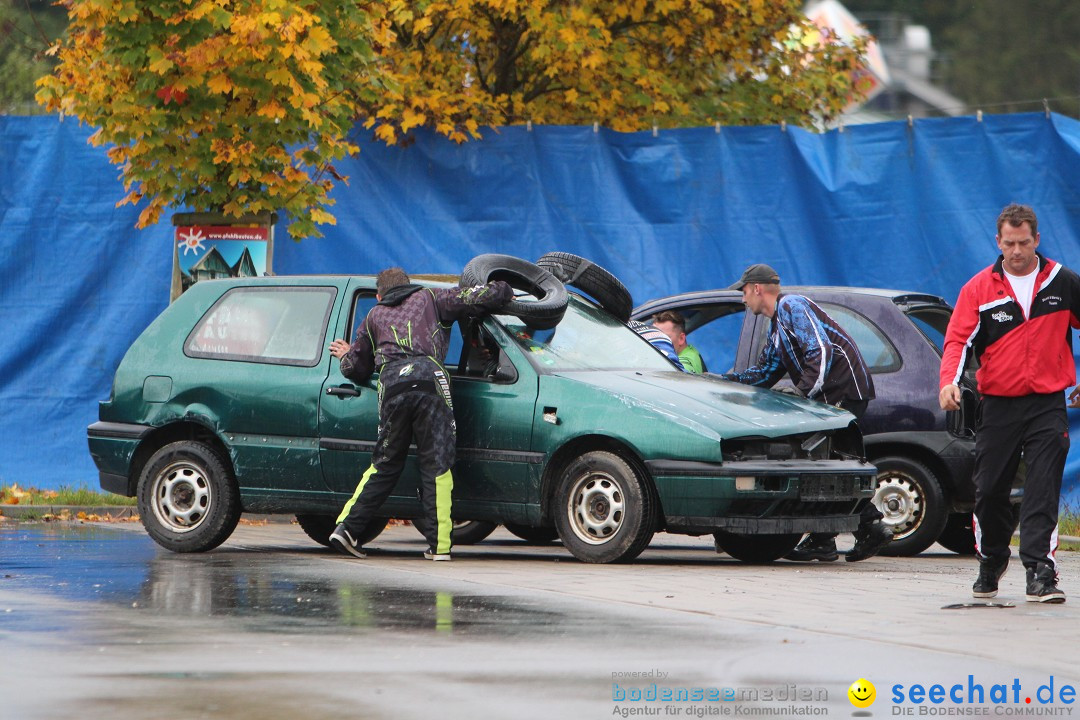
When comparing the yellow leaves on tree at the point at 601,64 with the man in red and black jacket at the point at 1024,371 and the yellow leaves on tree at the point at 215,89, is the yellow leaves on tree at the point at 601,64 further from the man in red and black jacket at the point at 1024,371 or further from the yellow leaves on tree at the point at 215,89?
the man in red and black jacket at the point at 1024,371

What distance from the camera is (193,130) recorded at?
1380 cm

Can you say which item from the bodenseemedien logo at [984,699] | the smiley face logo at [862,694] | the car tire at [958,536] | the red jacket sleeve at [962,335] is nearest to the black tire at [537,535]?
the car tire at [958,536]

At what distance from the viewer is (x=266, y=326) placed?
11.7 metres

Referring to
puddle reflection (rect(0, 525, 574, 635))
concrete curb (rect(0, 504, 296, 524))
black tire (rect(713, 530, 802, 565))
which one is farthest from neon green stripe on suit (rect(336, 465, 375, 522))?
concrete curb (rect(0, 504, 296, 524))

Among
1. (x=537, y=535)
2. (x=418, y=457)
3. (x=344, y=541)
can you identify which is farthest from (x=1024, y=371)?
(x=537, y=535)

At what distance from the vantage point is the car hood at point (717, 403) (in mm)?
10336

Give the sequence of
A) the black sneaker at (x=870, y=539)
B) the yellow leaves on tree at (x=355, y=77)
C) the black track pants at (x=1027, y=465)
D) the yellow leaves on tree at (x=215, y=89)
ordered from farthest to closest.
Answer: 1. the yellow leaves on tree at (x=355, y=77)
2. the yellow leaves on tree at (x=215, y=89)
3. the black sneaker at (x=870, y=539)
4. the black track pants at (x=1027, y=465)

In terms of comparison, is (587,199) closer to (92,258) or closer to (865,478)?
(92,258)

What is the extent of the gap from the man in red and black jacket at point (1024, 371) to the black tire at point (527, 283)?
2919mm

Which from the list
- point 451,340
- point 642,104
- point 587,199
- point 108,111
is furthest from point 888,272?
point 108,111

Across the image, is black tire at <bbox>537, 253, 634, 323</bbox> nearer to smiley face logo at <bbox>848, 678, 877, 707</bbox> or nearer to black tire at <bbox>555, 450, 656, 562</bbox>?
black tire at <bbox>555, 450, 656, 562</bbox>

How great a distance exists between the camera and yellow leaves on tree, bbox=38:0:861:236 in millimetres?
13430

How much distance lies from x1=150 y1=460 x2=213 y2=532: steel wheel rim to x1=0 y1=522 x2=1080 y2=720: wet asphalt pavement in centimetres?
43

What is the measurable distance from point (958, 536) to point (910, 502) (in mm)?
904
